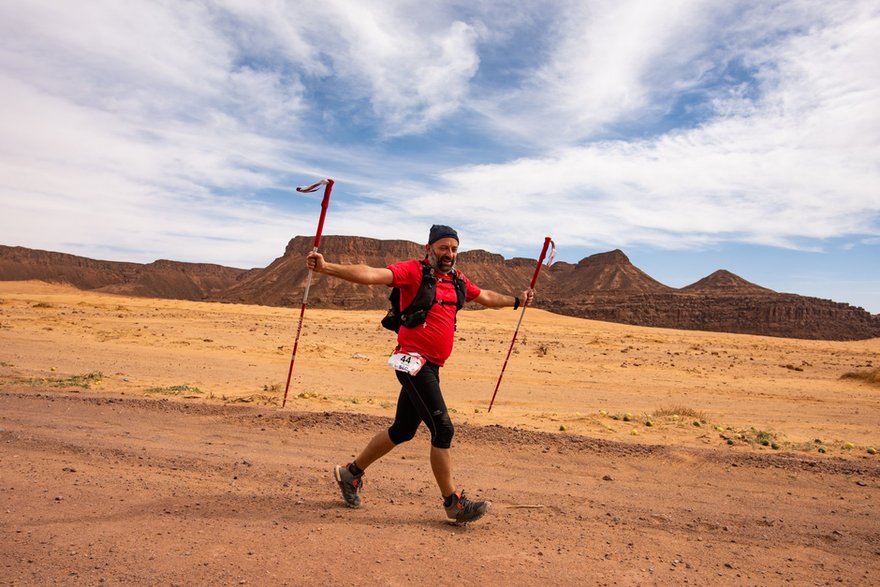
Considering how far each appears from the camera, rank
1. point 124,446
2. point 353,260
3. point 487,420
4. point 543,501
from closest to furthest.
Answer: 1. point 543,501
2. point 124,446
3. point 487,420
4. point 353,260

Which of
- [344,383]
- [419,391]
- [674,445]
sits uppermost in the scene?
[419,391]

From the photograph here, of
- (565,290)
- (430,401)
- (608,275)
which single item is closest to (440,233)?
(430,401)

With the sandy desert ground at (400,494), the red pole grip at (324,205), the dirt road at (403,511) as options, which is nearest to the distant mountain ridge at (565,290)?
the sandy desert ground at (400,494)

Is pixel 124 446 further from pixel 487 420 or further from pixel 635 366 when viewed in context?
pixel 635 366

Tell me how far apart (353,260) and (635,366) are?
152 meters

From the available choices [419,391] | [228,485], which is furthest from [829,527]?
[228,485]

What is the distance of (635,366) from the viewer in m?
25.9

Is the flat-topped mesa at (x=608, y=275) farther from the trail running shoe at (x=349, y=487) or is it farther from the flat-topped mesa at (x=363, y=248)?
the trail running shoe at (x=349, y=487)

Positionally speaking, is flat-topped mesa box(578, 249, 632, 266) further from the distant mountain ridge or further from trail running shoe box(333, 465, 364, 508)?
trail running shoe box(333, 465, 364, 508)

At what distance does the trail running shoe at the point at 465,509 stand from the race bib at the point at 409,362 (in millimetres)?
1096

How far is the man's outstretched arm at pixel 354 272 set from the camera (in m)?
4.78


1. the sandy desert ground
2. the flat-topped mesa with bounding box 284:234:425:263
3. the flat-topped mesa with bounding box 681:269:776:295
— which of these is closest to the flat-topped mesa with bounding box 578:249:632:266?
the flat-topped mesa with bounding box 681:269:776:295

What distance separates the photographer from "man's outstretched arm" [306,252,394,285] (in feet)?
15.7

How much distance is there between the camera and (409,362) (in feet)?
16.5
